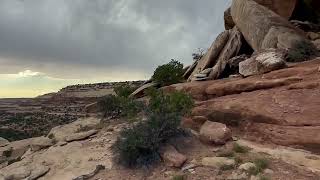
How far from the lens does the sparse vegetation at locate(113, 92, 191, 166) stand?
15.2 metres

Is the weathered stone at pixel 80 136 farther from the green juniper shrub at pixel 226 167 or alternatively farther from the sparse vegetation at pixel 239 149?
the green juniper shrub at pixel 226 167

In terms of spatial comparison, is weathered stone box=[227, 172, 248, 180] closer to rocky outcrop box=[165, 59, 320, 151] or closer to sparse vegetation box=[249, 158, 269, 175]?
sparse vegetation box=[249, 158, 269, 175]

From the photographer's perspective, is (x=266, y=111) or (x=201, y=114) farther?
(x=201, y=114)

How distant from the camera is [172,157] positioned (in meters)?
14.8

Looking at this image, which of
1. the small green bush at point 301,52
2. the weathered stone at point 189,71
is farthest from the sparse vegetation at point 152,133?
the weathered stone at point 189,71

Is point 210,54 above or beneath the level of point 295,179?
above

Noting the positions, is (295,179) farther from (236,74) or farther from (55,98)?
(55,98)

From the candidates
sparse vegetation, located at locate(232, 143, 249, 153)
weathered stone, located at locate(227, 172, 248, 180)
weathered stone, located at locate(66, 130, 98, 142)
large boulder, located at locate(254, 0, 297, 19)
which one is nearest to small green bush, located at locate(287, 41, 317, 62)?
large boulder, located at locate(254, 0, 297, 19)

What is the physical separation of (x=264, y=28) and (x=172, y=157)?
10.6m

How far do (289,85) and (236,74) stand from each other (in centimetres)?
494

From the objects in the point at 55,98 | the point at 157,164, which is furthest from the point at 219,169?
the point at 55,98

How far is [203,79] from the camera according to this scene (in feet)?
73.0

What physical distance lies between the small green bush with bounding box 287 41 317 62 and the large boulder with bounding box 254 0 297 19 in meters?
5.70

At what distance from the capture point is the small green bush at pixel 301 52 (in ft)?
62.9
